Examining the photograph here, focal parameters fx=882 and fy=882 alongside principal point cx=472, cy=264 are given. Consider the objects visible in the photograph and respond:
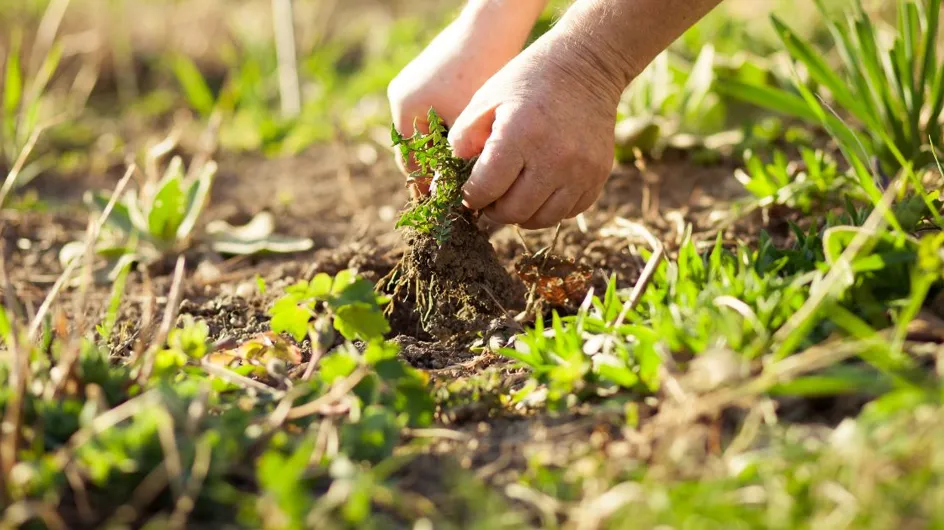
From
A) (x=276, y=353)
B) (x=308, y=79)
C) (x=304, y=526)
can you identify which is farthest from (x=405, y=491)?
(x=308, y=79)

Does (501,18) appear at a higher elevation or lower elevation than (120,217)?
higher

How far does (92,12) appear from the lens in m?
6.32

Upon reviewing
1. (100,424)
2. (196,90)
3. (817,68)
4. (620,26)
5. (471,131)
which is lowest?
(196,90)

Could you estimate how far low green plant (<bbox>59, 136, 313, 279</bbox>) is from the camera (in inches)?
106

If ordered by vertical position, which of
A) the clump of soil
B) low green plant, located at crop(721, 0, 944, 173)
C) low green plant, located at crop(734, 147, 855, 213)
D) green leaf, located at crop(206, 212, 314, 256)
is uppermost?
low green plant, located at crop(721, 0, 944, 173)

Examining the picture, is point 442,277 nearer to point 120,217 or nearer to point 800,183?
point 800,183

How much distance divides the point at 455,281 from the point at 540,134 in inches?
16.5

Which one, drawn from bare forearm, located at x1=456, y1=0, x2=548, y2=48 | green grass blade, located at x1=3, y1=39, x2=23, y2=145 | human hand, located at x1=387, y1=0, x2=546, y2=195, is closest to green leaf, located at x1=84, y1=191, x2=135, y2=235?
green grass blade, located at x1=3, y1=39, x2=23, y2=145

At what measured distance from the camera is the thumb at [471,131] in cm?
184

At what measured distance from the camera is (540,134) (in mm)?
1770

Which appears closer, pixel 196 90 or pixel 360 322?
pixel 360 322

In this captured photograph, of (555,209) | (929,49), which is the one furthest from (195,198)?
(929,49)

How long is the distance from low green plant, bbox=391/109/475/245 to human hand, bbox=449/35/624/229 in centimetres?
3

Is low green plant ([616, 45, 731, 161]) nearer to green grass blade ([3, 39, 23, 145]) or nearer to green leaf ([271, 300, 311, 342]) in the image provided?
green leaf ([271, 300, 311, 342])
